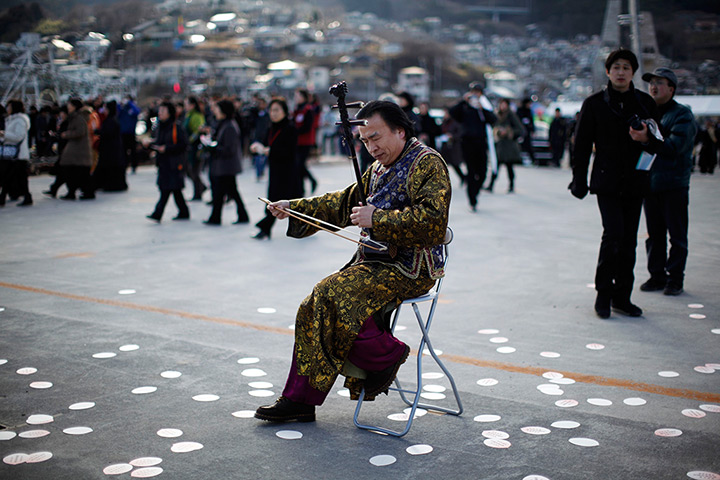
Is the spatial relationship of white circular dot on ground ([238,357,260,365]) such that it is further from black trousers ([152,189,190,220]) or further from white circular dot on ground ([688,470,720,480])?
black trousers ([152,189,190,220])

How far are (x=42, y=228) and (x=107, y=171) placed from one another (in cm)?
440

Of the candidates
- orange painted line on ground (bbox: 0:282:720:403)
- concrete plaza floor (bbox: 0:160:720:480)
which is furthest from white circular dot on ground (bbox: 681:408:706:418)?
orange painted line on ground (bbox: 0:282:720:403)

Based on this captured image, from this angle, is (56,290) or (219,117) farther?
(219,117)

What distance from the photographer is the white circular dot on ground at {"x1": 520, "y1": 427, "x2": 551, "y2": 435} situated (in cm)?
347

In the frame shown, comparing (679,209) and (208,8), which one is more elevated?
(208,8)

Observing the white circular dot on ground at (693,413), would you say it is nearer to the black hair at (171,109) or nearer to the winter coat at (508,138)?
the black hair at (171,109)

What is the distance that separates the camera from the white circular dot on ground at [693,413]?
367 centimetres

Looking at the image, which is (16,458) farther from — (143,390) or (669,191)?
(669,191)

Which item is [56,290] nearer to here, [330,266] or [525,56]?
[330,266]

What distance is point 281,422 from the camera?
361 centimetres

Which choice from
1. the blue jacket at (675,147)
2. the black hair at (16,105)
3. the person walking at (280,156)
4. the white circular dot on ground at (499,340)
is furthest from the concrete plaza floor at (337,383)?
the black hair at (16,105)

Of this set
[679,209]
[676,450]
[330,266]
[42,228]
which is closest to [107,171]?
[42,228]

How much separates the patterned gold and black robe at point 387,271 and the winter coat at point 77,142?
10164mm

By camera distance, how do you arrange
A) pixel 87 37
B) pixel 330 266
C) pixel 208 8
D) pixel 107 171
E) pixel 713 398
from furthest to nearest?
pixel 208 8 < pixel 87 37 < pixel 107 171 < pixel 330 266 < pixel 713 398
